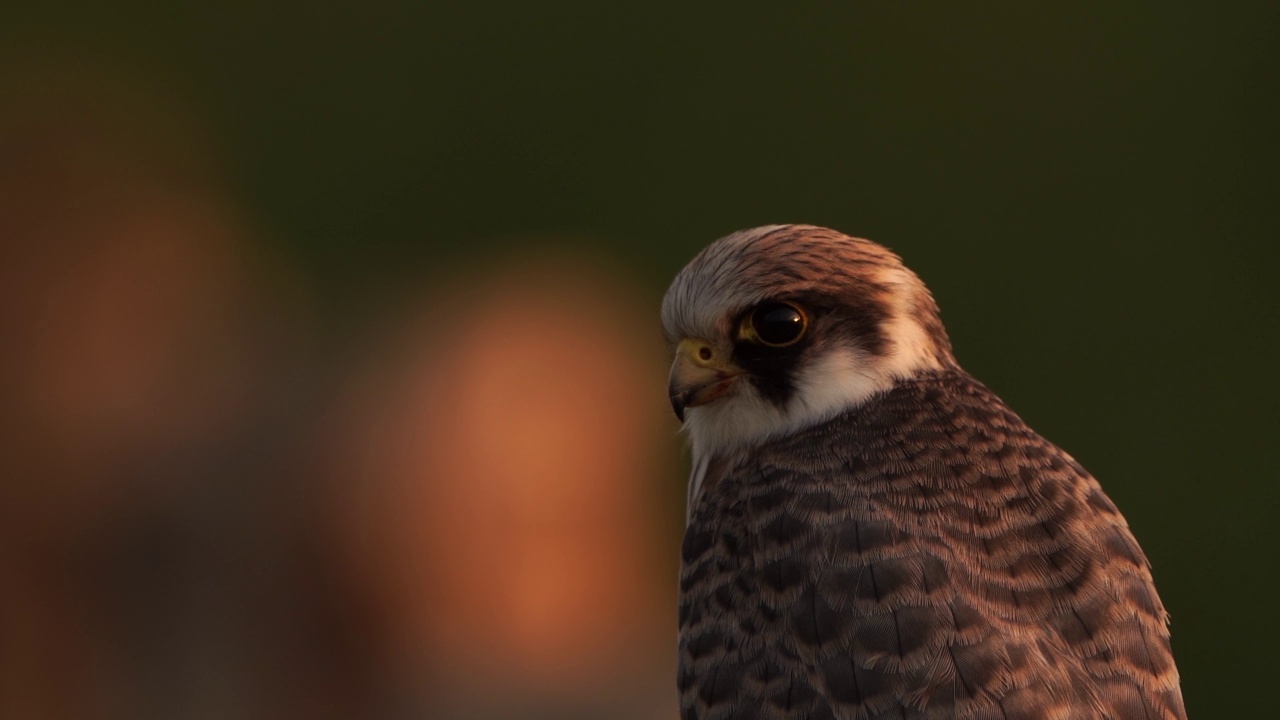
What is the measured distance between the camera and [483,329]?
6.30 m

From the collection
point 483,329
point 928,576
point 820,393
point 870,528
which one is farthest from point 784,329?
point 483,329

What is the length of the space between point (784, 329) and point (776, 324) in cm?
2

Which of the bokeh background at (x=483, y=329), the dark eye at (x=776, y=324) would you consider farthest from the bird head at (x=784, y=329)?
the bokeh background at (x=483, y=329)

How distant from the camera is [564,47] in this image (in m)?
9.30

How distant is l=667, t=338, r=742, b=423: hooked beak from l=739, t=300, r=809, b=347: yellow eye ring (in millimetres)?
76

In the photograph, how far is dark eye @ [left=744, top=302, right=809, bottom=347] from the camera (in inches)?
108

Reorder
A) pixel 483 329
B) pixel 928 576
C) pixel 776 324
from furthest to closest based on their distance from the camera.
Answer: pixel 483 329 → pixel 776 324 → pixel 928 576

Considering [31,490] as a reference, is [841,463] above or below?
above

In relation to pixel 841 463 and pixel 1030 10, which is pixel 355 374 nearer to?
pixel 841 463

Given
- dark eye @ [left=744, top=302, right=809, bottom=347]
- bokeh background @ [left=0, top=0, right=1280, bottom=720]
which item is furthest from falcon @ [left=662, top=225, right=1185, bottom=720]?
bokeh background @ [left=0, top=0, right=1280, bottom=720]

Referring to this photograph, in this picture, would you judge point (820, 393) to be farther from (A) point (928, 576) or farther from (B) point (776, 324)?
(A) point (928, 576)

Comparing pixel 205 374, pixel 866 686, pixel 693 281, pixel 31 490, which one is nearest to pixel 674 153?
pixel 205 374

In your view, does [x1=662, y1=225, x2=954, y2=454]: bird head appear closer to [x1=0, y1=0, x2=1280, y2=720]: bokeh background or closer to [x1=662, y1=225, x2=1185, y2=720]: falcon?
[x1=662, y1=225, x2=1185, y2=720]: falcon

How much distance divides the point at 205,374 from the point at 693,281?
3.89m
